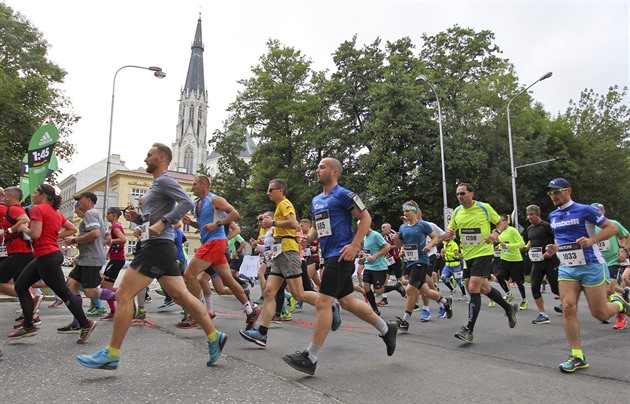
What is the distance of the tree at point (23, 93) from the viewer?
22328 mm

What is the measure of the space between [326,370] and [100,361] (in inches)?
76.2

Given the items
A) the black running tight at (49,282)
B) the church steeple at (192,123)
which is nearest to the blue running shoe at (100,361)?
the black running tight at (49,282)

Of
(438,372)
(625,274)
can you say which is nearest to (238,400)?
(438,372)

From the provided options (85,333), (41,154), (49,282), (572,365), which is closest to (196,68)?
(41,154)

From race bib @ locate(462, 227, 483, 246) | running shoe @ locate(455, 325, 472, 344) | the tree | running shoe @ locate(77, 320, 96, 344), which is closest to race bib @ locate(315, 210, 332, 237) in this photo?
running shoe @ locate(455, 325, 472, 344)

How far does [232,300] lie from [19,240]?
5930mm

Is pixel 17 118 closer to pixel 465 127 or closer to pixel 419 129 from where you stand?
pixel 419 129

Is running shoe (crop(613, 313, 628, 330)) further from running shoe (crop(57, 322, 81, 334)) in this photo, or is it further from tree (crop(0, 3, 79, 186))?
tree (crop(0, 3, 79, 186))

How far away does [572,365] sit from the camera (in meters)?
4.58

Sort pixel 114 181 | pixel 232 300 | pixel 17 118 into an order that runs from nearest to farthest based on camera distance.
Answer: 1. pixel 232 300
2. pixel 17 118
3. pixel 114 181

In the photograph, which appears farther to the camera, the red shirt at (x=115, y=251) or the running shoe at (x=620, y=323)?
the red shirt at (x=115, y=251)

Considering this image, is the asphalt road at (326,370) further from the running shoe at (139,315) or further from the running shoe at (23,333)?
the running shoe at (139,315)

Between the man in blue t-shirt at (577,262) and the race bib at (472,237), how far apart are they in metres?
1.18

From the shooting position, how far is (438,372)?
4457 millimetres
